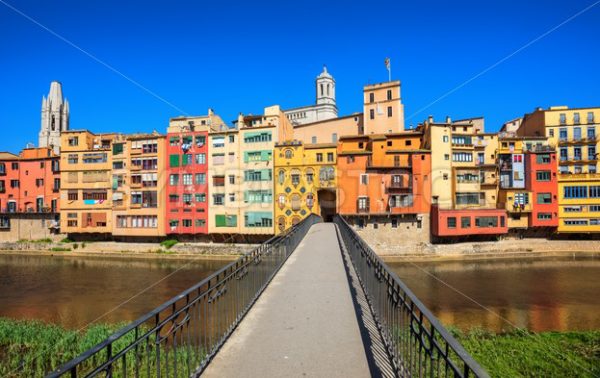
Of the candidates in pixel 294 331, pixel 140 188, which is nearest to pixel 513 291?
pixel 294 331

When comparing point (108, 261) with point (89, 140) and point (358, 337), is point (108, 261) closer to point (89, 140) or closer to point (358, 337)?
point (89, 140)

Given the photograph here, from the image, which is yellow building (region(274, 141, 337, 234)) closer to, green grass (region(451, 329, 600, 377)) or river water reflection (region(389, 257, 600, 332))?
river water reflection (region(389, 257, 600, 332))

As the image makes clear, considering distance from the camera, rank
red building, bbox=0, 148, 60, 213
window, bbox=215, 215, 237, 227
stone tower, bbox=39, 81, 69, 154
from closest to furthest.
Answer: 1. window, bbox=215, 215, 237, 227
2. red building, bbox=0, 148, 60, 213
3. stone tower, bbox=39, 81, 69, 154

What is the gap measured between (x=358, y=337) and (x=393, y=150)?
43.3m

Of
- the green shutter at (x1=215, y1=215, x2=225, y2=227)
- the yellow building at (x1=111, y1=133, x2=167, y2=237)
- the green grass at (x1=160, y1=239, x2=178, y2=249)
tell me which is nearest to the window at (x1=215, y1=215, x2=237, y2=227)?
the green shutter at (x1=215, y1=215, x2=225, y2=227)

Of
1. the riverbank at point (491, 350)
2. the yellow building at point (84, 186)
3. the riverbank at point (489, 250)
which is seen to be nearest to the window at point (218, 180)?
the yellow building at point (84, 186)

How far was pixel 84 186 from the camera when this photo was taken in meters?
52.2

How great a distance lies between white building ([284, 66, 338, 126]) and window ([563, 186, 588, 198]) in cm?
5874

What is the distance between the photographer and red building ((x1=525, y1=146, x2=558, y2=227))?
46812mm

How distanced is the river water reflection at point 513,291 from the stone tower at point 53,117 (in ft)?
311

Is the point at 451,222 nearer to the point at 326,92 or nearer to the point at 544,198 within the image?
the point at 544,198

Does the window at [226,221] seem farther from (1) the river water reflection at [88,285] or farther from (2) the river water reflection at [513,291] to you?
(2) the river water reflection at [513,291]

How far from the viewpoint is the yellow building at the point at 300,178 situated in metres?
47.0

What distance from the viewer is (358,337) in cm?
601
